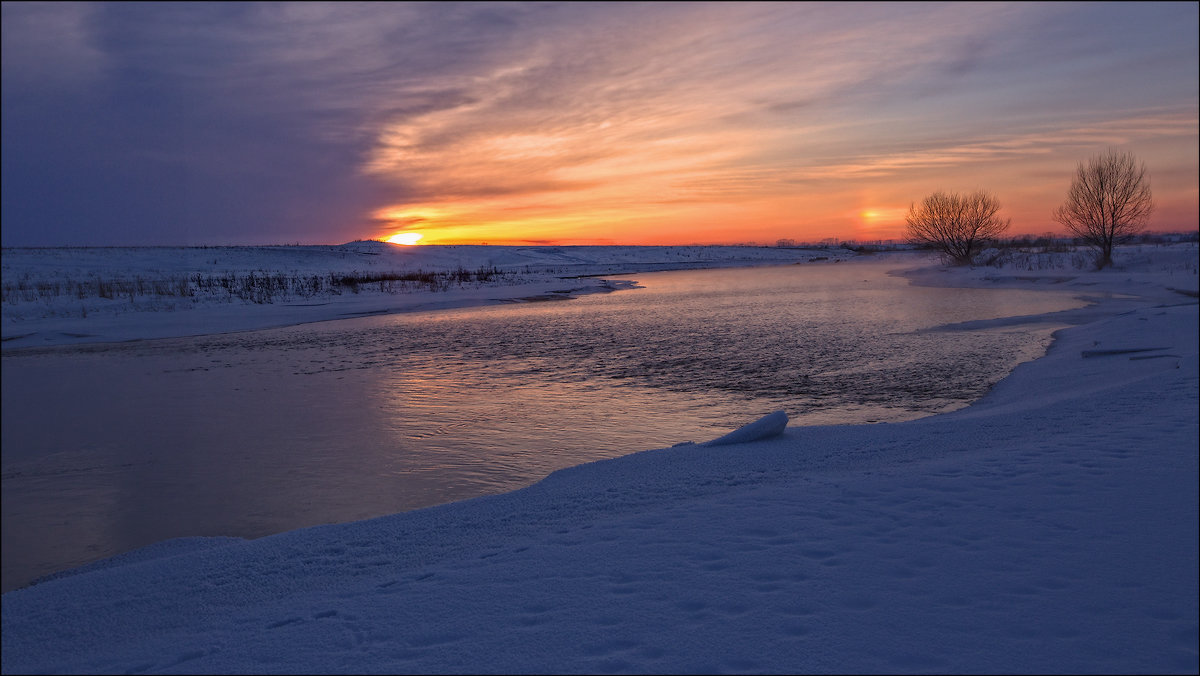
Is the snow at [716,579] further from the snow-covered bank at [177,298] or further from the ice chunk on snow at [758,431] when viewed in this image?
the snow-covered bank at [177,298]

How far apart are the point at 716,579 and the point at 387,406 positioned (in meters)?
7.13

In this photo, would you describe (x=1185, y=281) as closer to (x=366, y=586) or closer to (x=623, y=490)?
(x=623, y=490)

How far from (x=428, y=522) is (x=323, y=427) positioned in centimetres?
424

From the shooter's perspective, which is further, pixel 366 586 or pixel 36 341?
pixel 36 341

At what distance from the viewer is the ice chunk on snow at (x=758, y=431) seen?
6555mm

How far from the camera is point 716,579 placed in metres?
3.51

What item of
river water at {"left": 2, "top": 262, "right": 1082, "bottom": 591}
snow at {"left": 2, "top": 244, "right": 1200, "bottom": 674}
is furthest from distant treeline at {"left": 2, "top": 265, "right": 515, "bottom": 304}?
snow at {"left": 2, "top": 244, "right": 1200, "bottom": 674}

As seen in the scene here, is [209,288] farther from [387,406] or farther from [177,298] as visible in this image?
[387,406]

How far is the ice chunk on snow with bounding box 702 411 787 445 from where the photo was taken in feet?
21.5

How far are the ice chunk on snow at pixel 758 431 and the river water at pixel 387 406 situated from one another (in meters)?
0.89

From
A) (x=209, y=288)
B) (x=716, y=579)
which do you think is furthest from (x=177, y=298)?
(x=716, y=579)

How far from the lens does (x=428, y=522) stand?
15.6ft

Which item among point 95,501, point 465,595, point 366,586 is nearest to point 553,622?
point 465,595

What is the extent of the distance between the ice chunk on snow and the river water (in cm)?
89
